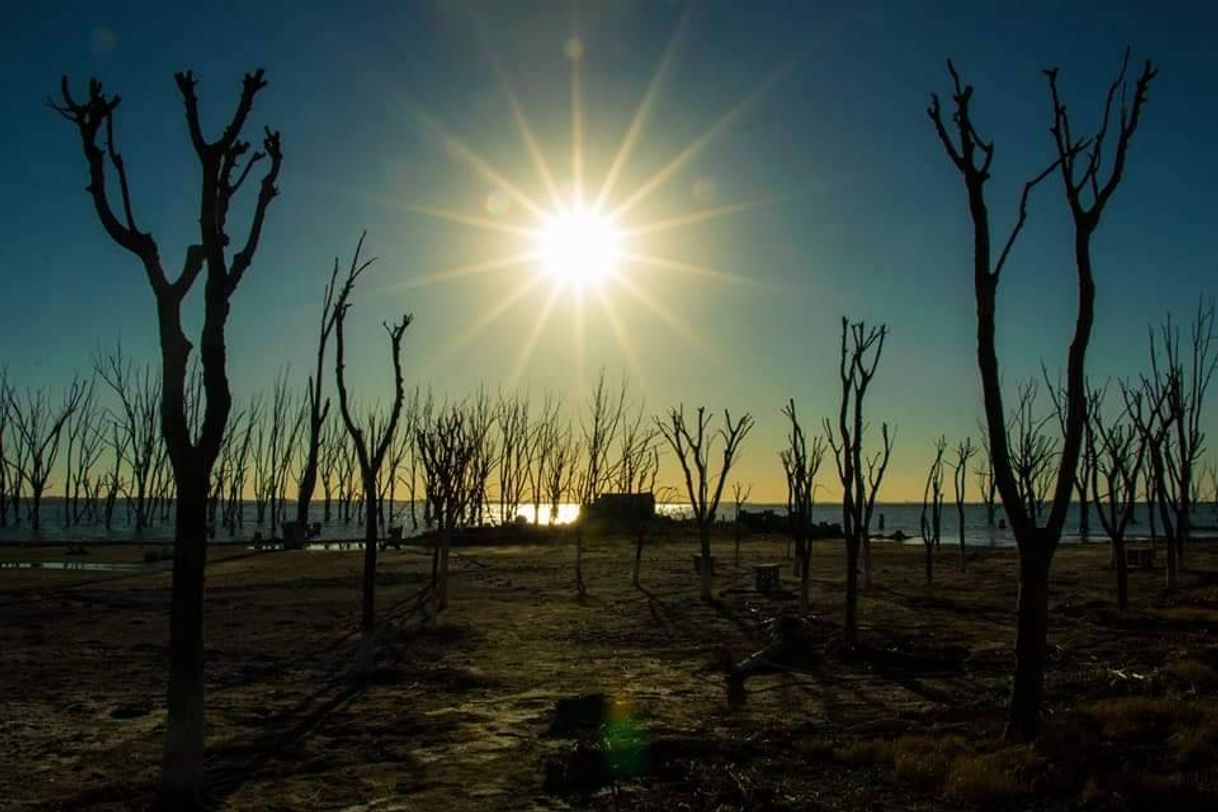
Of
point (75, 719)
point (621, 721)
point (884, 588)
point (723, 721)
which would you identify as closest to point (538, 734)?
point (621, 721)

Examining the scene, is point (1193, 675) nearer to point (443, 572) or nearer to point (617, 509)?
point (443, 572)

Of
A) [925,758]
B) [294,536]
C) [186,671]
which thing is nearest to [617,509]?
[294,536]

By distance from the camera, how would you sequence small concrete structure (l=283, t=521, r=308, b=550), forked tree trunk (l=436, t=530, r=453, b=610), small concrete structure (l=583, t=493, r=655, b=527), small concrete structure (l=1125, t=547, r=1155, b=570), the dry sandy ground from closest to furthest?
1. the dry sandy ground
2. forked tree trunk (l=436, t=530, r=453, b=610)
3. small concrete structure (l=1125, t=547, r=1155, b=570)
4. small concrete structure (l=283, t=521, r=308, b=550)
5. small concrete structure (l=583, t=493, r=655, b=527)

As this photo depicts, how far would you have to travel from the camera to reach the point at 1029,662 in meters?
7.48

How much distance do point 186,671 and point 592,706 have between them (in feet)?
13.5

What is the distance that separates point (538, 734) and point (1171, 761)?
474 centimetres

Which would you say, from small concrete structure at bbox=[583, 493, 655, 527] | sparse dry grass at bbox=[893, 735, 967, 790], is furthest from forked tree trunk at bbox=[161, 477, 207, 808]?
small concrete structure at bbox=[583, 493, 655, 527]

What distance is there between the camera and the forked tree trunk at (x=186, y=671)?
6223mm

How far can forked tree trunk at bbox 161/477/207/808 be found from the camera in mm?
6223

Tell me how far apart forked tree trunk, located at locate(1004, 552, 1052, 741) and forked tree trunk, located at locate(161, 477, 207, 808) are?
5708 millimetres

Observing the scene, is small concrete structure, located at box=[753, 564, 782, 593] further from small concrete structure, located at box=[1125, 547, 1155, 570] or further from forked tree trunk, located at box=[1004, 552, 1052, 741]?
forked tree trunk, located at box=[1004, 552, 1052, 741]

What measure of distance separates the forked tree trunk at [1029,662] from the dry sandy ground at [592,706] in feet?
0.77

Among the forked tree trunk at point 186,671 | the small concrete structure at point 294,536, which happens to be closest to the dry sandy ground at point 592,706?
the forked tree trunk at point 186,671

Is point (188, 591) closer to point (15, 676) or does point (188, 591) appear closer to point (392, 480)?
point (15, 676)
